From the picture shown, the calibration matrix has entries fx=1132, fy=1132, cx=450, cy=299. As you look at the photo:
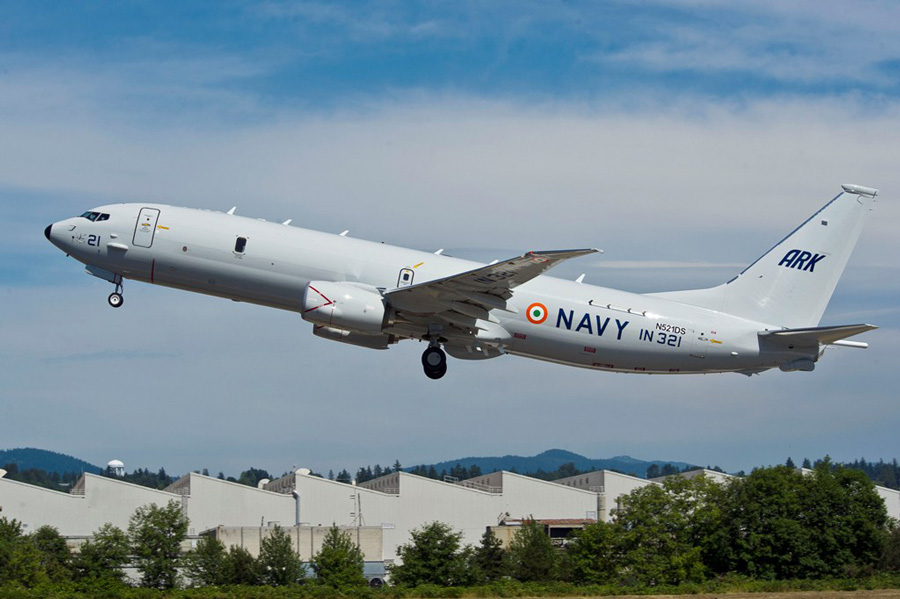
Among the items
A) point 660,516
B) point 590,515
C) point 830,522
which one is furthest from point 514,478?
point 830,522

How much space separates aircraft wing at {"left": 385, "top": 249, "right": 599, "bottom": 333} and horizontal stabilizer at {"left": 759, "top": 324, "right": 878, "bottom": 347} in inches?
425

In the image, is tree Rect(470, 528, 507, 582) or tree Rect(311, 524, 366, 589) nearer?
tree Rect(311, 524, 366, 589)

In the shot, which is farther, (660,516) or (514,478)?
(514,478)

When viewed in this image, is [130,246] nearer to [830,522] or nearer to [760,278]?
Answer: [760,278]

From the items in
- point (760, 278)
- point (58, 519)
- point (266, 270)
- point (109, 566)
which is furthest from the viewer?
point (58, 519)

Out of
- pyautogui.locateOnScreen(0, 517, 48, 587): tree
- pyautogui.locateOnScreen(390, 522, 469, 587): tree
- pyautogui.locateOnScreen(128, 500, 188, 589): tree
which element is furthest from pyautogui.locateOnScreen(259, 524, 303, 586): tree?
pyautogui.locateOnScreen(0, 517, 48, 587): tree

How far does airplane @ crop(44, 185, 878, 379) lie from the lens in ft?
143

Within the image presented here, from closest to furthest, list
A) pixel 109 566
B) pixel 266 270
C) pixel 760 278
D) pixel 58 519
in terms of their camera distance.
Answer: pixel 266 270 < pixel 760 278 < pixel 109 566 < pixel 58 519

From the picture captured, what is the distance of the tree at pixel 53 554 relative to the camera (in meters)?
80.9

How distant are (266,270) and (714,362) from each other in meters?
18.4

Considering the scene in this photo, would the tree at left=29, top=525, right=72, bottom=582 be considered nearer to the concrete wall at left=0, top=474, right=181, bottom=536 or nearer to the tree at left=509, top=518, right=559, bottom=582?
the concrete wall at left=0, top=474, right=181, bottom=536

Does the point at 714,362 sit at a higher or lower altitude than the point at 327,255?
lower

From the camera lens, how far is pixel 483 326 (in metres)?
44.8

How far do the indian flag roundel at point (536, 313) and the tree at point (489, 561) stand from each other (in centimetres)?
3380
